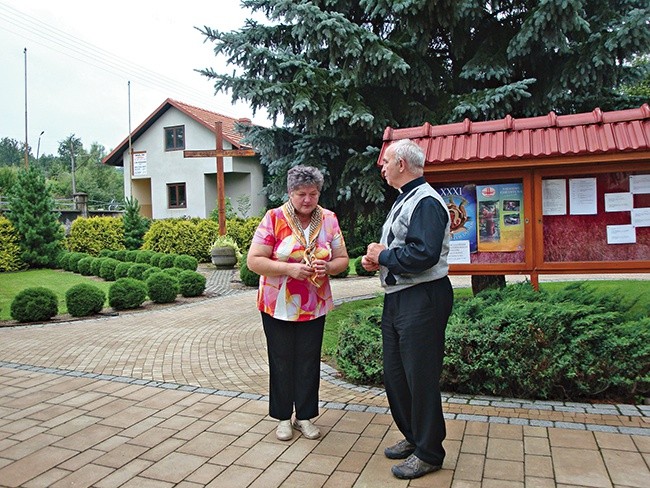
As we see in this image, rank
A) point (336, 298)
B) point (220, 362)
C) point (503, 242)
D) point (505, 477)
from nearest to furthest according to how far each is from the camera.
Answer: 1. point (505, 477)
2. point (503, 242)
3. point (220, 362)
4. point (336, 298)

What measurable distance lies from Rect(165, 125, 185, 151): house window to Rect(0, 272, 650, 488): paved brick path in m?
22.8

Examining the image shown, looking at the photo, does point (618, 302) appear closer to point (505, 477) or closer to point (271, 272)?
point (505, 477)

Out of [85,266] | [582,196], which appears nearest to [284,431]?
[582,196]

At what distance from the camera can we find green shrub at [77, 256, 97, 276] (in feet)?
51.2

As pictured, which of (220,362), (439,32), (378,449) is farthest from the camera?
(439,32)

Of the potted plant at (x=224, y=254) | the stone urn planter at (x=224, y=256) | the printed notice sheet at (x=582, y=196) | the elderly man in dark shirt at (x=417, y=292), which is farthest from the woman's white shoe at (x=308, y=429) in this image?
the stone urn planter at (x=224, y=256)

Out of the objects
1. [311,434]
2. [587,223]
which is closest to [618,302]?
[587,223]

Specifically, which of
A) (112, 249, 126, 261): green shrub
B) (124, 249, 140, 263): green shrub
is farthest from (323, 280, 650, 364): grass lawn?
(112, 249, 126, 261): green shrub

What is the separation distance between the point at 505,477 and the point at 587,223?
3.02m

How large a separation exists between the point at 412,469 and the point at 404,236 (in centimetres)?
126

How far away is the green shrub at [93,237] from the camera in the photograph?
1962 cm

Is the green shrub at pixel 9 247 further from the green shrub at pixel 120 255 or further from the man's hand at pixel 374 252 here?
the man's hand at pixel 374 252

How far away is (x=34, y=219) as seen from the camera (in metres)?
17.3

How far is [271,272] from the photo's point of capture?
351 cm
